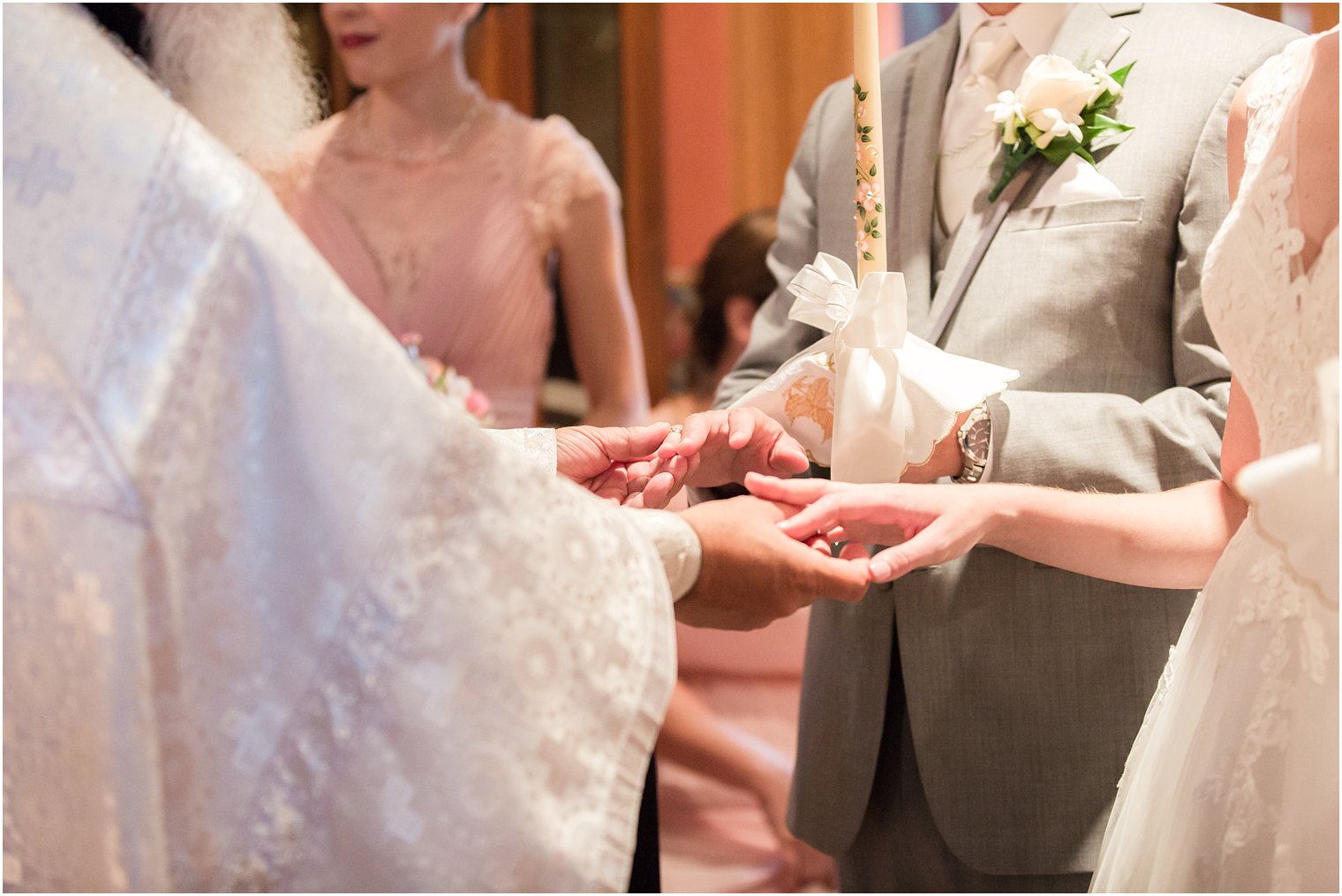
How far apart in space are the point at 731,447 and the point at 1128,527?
1.32 ft

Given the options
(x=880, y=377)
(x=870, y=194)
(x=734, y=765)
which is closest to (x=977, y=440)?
(x=880, y=377)

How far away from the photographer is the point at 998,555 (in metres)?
1.29

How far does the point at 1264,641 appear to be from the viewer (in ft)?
3.02

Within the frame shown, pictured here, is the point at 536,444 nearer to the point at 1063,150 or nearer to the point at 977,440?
the point at 977,440

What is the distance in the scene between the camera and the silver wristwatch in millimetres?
1203

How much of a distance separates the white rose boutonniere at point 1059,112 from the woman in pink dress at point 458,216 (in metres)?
1.36

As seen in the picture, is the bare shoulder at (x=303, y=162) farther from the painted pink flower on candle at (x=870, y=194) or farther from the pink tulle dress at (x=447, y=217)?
the painted pink flower on candle at (x=870, y=194)

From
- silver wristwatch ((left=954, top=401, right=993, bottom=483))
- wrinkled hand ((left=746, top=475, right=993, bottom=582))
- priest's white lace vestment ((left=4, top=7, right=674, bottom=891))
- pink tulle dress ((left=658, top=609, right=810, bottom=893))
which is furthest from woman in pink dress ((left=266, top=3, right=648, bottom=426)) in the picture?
priest's white lace vestment ((left=4, top=7, right=674, bottom=891))

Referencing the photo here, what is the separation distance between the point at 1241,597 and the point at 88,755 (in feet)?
2.78

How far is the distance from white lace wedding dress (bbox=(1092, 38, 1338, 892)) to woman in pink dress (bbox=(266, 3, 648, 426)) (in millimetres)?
1701

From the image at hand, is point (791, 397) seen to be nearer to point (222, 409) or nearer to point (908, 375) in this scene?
point (908, 375)

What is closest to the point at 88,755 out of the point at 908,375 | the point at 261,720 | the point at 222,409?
the point at 261,720

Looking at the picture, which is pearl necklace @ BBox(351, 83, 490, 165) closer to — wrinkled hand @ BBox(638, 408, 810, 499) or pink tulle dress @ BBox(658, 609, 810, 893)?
pink tulle dress @ BBox(658, 609, 810, 893)

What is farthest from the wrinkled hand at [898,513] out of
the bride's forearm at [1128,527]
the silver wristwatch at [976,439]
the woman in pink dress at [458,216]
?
the woman in pink dress at [458,216]
